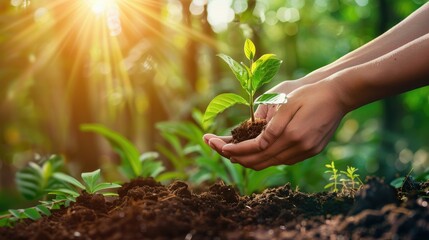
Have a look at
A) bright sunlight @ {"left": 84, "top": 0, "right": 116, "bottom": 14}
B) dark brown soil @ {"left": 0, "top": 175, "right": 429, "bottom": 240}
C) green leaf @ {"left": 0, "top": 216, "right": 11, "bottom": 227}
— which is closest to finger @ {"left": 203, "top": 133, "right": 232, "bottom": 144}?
dark brown soil @ {"left": 0, "top": 175, "right": 429, "bottom": 240}

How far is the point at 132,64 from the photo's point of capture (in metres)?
5.26

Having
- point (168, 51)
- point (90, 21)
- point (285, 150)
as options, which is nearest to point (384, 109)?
point (168, 51)

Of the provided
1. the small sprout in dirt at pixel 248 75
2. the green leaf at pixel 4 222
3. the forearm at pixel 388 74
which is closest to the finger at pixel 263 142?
the small sprout in dirt at pixel 248 75

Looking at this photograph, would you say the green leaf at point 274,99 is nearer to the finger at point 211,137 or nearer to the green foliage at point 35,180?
the finger at point 211,137

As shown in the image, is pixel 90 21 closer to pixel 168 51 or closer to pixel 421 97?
pixel 168 51

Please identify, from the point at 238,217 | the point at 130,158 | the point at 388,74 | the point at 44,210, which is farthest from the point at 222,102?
the point at 130,158

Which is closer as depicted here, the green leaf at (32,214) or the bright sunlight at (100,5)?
the green leaf at (32,214)

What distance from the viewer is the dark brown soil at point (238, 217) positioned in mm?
1362

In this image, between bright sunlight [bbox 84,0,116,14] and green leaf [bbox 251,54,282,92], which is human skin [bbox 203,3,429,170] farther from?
bright sunlight [bbox 84,0,116,14]

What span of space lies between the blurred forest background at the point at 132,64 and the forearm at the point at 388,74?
1.14m

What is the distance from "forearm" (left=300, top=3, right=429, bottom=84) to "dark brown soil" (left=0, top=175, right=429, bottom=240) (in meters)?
0.60

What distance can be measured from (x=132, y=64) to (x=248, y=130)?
3.42m

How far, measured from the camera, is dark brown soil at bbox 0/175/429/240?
1.36m

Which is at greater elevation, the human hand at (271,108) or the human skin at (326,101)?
the human hand at (271,108)
